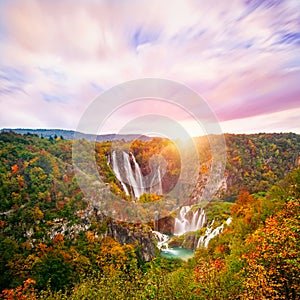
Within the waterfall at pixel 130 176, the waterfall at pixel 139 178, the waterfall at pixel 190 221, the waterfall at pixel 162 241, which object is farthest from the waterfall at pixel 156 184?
the waterfall at pixel 162 241

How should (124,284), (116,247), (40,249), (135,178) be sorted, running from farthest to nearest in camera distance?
(135,178) → (116,247) → (40,249) → (124,284)

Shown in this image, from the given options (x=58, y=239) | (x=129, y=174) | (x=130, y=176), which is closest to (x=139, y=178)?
(x=130, y=176)

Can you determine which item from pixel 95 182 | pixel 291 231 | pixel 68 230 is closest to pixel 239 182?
pixel 95 182

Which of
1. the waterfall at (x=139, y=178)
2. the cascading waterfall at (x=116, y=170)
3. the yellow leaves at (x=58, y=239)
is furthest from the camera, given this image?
the waterfall at (x=139, y=178)

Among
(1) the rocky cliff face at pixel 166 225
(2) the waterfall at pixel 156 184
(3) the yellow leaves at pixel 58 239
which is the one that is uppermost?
(2) the waterfall at pixel 156 184

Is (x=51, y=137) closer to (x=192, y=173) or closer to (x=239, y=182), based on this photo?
(x=192, y=173)

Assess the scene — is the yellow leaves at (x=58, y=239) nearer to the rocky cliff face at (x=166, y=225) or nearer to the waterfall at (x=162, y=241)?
the waterfall at (x=162, y=241)

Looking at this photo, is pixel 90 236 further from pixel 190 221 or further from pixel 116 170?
pixel 190 221
